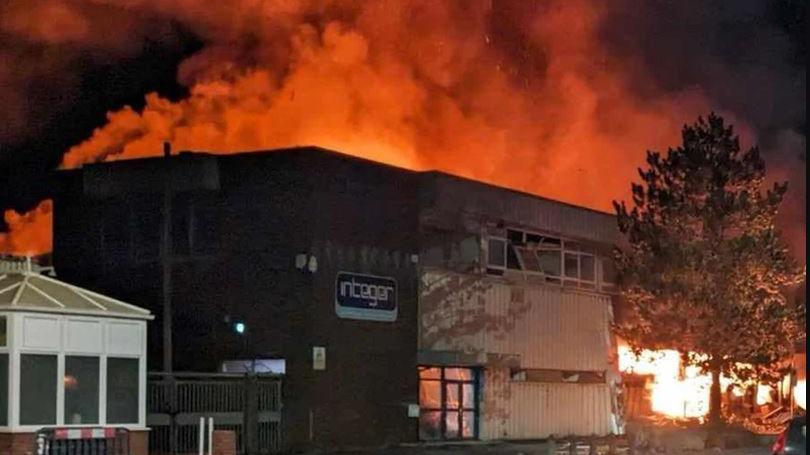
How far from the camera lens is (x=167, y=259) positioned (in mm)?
28766

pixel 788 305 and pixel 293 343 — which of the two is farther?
pixel 788 305

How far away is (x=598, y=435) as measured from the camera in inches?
1507

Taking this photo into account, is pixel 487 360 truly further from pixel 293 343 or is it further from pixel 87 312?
pixel 87 312

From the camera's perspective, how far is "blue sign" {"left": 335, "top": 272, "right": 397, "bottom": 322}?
29344 mm

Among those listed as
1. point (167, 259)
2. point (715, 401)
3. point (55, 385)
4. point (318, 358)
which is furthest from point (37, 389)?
point (715, 401)

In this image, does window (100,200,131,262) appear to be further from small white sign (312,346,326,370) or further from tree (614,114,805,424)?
tree (614,114,805,424)

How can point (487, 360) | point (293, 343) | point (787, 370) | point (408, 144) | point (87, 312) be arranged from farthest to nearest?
point (408, 144), point (787, 370), point (487, 360), point (293, 343), point (87, 312)

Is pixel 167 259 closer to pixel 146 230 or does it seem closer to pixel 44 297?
pixel 146 230

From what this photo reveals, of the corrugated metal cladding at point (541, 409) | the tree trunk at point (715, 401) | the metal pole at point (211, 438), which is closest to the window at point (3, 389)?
the metal pole at point (211, 438)

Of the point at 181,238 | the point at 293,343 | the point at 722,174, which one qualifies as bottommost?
the point at 293,343

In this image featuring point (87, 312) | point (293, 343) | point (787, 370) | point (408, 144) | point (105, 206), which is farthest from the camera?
point (408, 144)

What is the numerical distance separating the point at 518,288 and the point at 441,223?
3.88 metres

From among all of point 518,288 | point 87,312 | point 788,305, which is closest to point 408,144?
point 518,288

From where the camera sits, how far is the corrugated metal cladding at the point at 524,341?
108 feet
